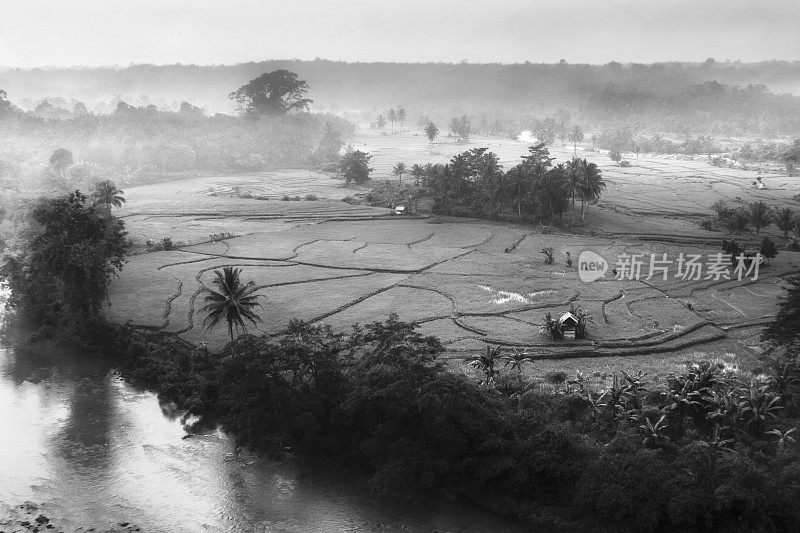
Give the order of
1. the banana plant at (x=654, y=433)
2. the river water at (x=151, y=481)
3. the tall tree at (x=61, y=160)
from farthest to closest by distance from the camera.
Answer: the tall tree at (x=61, y=160), the banana plant at (x=654, y=433), the river water at (x=151, y=481)

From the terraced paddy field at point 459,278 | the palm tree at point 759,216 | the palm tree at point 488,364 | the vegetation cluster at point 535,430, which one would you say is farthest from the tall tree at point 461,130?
the vegetation cluster at point 535,430

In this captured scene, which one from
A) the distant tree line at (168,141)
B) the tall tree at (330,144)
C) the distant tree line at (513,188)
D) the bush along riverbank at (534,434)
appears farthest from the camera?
the tall tree at (330,144)

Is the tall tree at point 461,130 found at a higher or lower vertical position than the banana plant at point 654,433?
higher

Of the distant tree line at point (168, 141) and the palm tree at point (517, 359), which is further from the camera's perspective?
the distant tree line at point (168, 141)

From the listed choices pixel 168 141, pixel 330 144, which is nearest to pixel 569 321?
pixel 168 141

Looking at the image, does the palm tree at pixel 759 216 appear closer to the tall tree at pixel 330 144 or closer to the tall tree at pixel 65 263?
the tall tree at pixel 65 263

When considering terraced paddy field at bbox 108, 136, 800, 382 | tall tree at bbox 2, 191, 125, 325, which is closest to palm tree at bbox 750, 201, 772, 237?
terraced paddy field at bbox 108, 136, 800, 382
